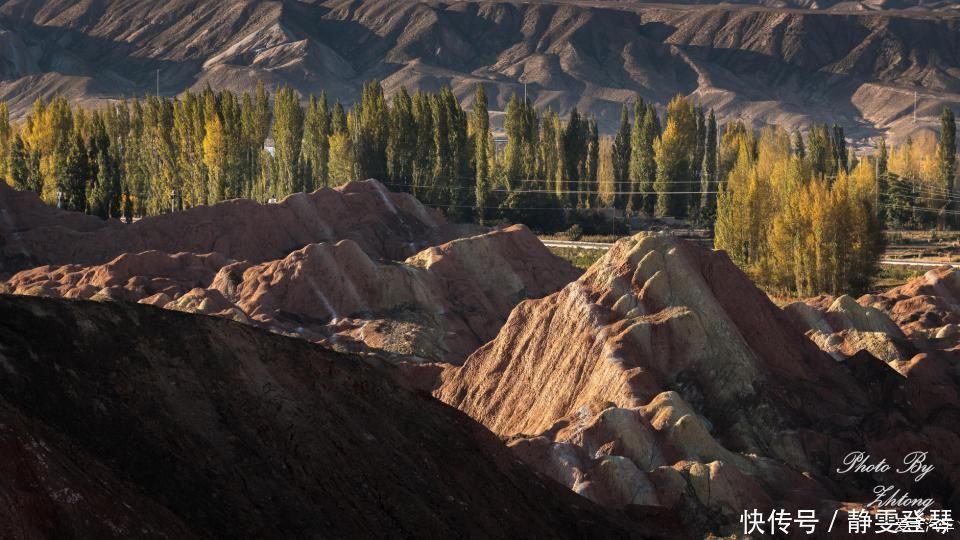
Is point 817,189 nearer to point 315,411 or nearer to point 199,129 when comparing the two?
point 199,129

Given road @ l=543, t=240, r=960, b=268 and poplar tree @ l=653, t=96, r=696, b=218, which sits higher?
poplar tree @ l=653, t=96, r=696, b=218

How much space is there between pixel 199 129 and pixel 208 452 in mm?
66633

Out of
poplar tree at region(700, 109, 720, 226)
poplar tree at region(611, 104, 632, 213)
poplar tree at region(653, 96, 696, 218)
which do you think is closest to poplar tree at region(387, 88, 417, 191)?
poplar tree at region(611, 104, 632, 213)

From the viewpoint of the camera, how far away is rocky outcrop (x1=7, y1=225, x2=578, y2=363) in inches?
1801

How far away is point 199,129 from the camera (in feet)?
278

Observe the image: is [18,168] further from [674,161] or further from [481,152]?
[674,161]

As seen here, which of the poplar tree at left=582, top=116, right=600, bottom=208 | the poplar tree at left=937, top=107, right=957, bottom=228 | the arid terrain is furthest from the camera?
the poplar tree at left=937, top=107, right=957, bottom=228

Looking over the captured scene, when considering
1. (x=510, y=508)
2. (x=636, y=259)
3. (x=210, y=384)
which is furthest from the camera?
(x=636, y=259)

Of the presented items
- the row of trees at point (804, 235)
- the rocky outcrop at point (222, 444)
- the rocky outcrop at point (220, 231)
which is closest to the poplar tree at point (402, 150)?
the rocky outcrop at point (220, 231)

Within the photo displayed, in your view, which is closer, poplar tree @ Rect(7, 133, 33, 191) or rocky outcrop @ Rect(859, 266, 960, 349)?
rocky outcrop @ Rect(859, 266, 960, 349)

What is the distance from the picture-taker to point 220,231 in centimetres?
6181

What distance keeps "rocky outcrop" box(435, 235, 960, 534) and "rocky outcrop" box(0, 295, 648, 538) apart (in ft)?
16.4

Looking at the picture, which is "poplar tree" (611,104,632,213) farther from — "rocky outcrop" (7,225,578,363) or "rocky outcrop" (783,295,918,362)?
"rocky outcrop" (783,295,918,362)

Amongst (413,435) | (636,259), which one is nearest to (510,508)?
(413,435)
